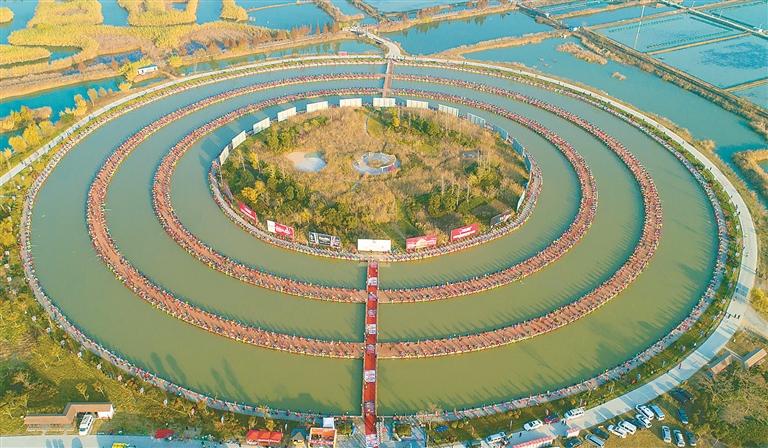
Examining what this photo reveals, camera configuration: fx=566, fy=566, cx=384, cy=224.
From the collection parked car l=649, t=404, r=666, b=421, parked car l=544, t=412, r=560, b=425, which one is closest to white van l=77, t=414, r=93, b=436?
parked car l=544, t=412, r=560, b=425

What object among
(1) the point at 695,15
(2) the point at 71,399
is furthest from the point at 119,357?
(1) the point at 695,15

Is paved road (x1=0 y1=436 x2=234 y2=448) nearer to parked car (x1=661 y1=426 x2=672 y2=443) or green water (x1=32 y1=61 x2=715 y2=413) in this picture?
green water (x1=32 y1=61 x2=715 y2=413)

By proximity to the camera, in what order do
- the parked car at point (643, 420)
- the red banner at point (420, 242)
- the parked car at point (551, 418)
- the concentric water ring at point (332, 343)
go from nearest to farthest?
the parked car at point (643, 420) → the parked car at point (551, 418) → the concentric water ring at point (332, 343) → the red banner at point (420, 242)

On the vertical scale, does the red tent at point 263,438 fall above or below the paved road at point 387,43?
below

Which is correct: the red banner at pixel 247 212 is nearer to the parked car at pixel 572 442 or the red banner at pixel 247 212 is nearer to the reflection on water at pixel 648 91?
the parked car at pixel 572 442

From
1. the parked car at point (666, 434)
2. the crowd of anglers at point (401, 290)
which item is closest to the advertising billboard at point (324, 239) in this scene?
the crowd of anglers at point (401, 290)

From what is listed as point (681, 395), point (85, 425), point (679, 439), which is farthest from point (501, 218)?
point (85, 425)

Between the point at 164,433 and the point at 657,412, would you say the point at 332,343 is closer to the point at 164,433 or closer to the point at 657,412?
the point at 164,433

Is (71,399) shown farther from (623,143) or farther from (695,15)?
(695,15)
